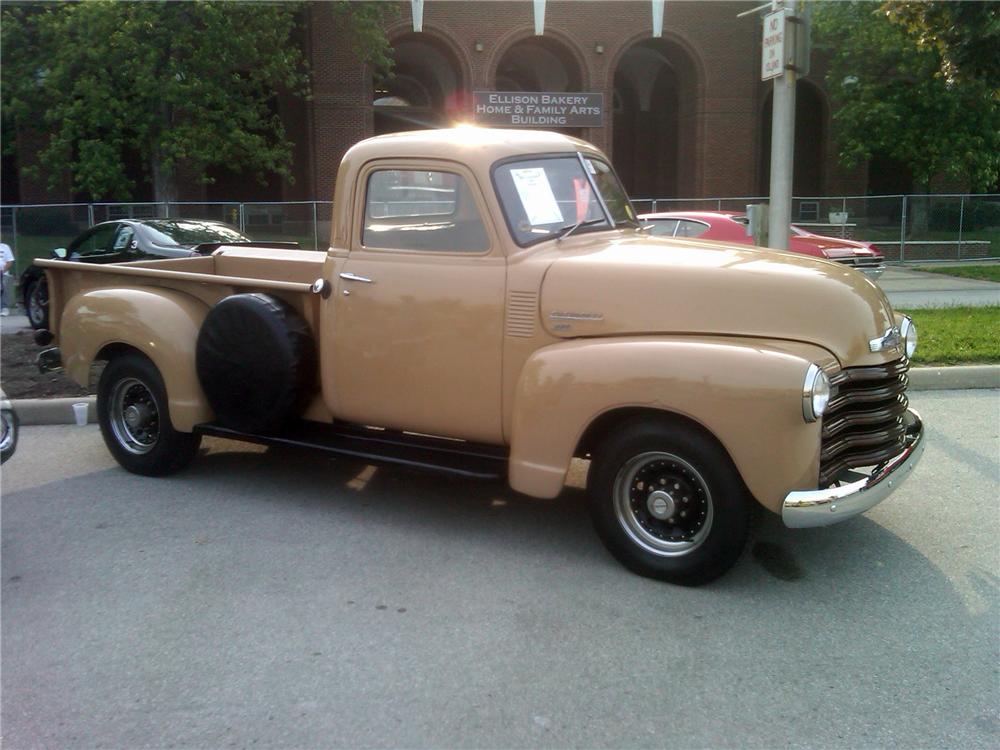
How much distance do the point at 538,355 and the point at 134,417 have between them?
3.20 metres

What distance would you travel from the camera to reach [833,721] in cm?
355

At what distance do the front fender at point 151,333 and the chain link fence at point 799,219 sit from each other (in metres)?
12.8

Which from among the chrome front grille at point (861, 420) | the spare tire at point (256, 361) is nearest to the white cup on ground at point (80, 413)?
the spare tire at point (256, 361)

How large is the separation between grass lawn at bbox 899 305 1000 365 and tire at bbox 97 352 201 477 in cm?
673

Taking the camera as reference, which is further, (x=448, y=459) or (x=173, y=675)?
(x=448, y=459)

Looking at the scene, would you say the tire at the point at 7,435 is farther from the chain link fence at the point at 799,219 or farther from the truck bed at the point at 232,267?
the chain link fence at the point at 799,219

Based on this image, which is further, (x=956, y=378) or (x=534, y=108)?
(x=534, y=108)

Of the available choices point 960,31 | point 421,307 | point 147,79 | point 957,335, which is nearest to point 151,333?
point 421,307

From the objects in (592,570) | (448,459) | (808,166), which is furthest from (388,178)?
(808,166)

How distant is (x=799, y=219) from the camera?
26.3 metres

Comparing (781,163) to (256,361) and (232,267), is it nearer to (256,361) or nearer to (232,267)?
(232,267)

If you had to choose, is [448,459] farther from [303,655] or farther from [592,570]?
[303,655]

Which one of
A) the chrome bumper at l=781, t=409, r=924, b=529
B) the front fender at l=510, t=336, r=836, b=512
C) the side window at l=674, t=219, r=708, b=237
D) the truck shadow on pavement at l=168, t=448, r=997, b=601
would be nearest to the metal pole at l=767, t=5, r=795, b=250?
the side window at l=674, t=219, r=708, b=237

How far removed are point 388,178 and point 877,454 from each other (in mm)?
3069
